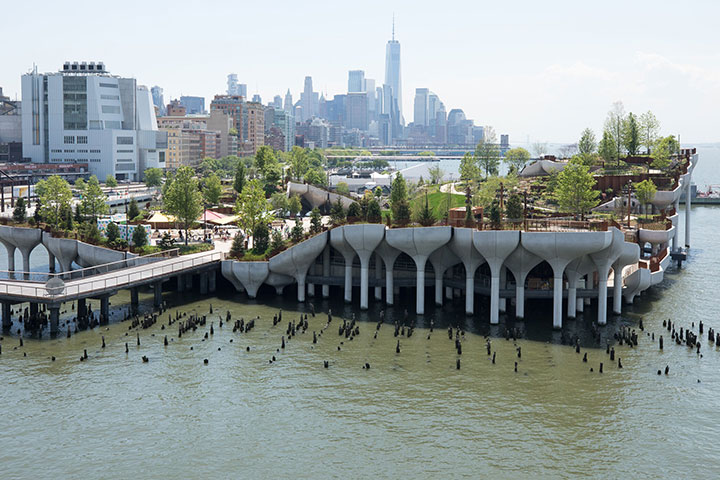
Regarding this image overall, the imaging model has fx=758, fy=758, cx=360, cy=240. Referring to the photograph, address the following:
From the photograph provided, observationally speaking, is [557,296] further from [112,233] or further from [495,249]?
[112,233]

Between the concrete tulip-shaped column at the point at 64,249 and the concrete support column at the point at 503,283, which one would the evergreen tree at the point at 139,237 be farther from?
the concrete support column at the point at 503,283

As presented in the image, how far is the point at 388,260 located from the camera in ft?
237

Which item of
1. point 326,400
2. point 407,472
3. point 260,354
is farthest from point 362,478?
point 260,354

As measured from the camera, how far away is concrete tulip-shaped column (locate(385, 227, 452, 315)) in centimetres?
6675

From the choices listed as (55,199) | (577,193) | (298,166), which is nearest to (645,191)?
(577,193)

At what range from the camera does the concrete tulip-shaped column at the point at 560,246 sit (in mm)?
60875

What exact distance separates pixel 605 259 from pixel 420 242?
15.8 metres

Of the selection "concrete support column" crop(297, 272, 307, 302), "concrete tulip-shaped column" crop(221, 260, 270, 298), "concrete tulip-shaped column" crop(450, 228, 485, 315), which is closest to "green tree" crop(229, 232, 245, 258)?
"concrete tulip-shaped column" crop(221, 260, 270, 298)

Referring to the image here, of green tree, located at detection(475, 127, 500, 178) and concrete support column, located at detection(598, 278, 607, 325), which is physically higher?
green tree, located at detection(475, 127, 500, 178)

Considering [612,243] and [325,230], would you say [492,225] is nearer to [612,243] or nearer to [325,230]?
[612,243]

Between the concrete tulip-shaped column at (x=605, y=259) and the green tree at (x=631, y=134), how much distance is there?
6895 cm

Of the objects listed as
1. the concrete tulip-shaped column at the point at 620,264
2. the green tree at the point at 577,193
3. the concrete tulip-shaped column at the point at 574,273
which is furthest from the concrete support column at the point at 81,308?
the green tree at the point at 577,193

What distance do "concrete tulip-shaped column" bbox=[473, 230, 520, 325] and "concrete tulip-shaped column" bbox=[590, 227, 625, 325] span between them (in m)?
7.24

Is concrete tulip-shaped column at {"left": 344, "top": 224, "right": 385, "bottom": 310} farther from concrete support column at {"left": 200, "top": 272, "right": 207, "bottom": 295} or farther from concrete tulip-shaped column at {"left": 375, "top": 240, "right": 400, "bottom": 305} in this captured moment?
concrete support column at {"left": 200, "top": 272, "right": 207, "bottom": 295}
